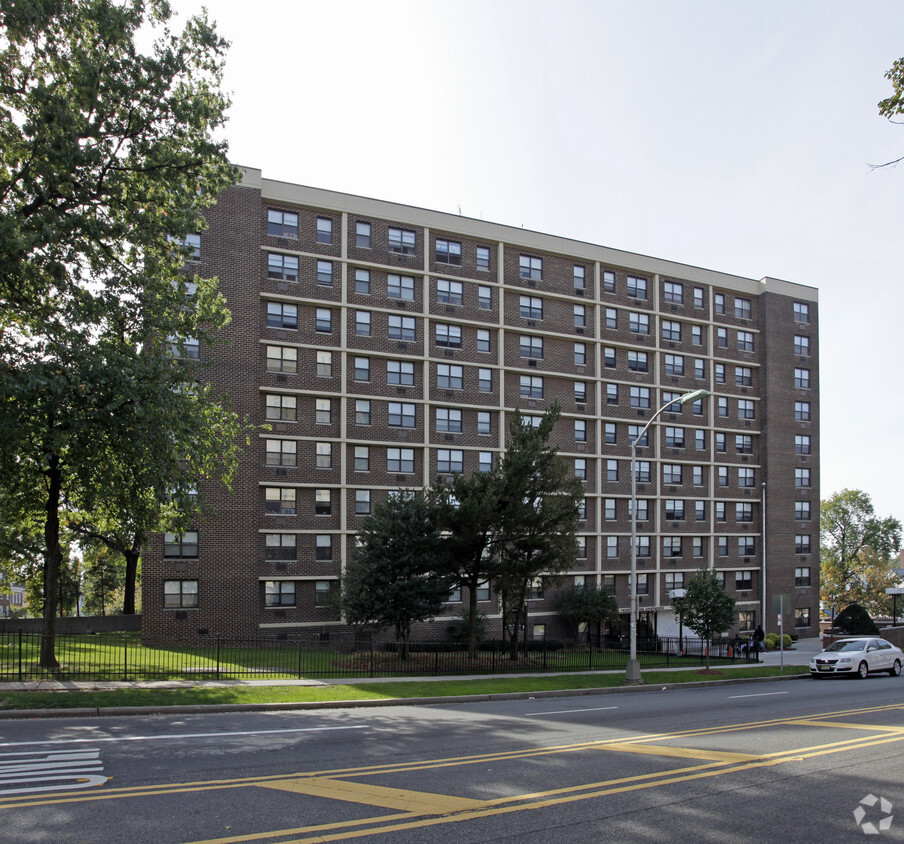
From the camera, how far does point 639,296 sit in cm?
5316

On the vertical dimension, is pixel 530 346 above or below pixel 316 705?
above

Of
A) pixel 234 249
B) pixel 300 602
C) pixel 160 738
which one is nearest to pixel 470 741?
pixel 160 738

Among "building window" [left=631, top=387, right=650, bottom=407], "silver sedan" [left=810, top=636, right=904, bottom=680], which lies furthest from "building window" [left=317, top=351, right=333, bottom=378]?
"silver sedan" [left=810, top=636, right=904, bottom=680]

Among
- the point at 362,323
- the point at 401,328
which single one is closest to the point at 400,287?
the point at 401,328

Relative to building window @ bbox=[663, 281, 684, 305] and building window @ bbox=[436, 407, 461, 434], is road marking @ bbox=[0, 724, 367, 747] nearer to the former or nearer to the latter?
building window @ bbox=[436, 407, 461, 434]

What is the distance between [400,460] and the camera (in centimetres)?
4356

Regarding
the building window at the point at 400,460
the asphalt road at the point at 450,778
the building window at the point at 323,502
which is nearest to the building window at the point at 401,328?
the building window at the point at 400,460

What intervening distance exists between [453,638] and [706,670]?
16037 millimetres

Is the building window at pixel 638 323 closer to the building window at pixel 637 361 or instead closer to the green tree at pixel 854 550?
the building window at pixel 637 361

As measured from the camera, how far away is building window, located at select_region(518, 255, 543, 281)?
48.4m

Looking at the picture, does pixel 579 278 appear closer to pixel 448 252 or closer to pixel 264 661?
pixel 448 252

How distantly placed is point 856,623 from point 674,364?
2001cm

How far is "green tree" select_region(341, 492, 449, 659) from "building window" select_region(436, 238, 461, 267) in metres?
20.0

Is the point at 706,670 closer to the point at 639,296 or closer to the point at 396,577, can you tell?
the point at 396,577
